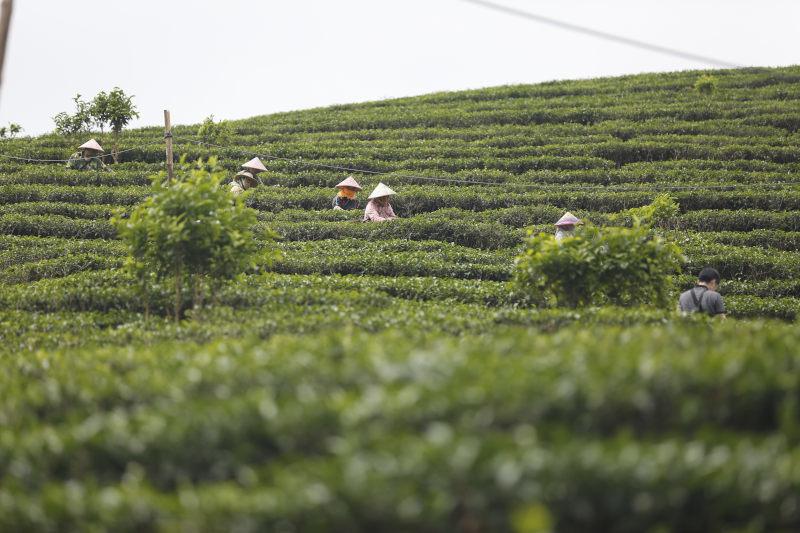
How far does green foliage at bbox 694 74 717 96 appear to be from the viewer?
32.3m

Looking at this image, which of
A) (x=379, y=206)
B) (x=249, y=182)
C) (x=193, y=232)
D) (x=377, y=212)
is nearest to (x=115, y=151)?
(x=249, y=182)

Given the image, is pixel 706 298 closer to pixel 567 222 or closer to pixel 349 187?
pixel 567 222

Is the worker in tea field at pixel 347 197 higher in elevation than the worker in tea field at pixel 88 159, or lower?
lower

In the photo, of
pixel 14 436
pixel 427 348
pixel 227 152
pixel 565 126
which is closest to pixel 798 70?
pixel 565 126

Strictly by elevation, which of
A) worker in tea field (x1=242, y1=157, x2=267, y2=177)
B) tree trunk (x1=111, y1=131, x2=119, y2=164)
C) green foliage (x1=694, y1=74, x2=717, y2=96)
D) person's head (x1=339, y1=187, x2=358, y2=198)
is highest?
green foliage (x1=694, y1=74, x2=717, y2=96)

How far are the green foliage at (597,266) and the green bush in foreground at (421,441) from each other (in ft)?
17.9

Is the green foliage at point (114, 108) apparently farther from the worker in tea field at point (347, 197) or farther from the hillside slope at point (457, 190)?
the worker in tea field at point (347, 197)

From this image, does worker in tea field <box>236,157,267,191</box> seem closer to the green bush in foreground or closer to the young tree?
the young tree

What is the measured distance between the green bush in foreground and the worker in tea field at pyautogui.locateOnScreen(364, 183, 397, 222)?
14.1 metres

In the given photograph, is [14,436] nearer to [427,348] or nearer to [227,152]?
[427,348]

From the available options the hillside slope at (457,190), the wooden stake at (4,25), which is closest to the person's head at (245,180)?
the hillside slope at (457,190)

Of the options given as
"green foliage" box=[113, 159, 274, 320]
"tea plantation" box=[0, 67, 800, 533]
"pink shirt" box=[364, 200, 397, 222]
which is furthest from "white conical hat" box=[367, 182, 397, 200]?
"green foliage" box=[113, 159, 274, 320]

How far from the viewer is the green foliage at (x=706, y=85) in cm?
3234

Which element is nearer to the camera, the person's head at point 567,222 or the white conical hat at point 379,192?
the person's head at point 567,222
